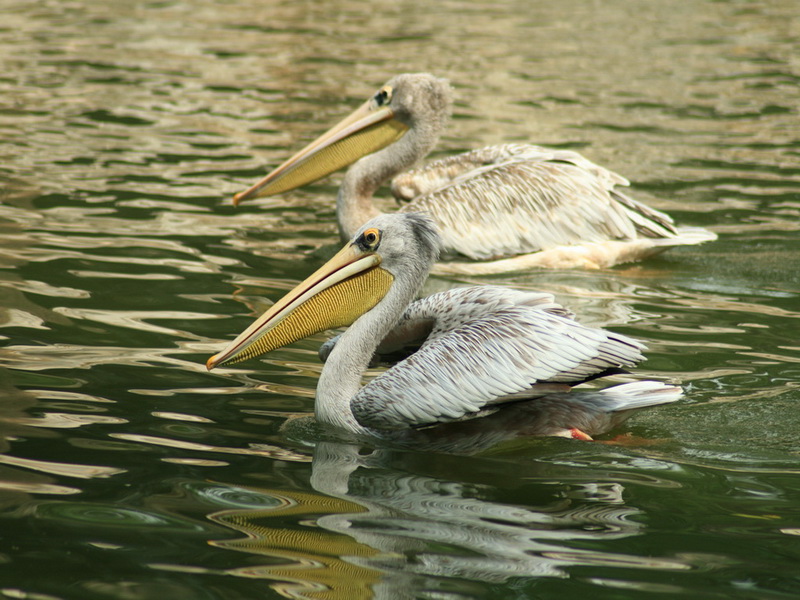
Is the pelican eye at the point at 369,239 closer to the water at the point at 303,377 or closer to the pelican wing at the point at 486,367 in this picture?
the pelican wing at the point at 486,367

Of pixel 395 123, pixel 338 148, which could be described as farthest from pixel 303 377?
pixel 395 123

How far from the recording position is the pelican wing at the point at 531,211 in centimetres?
755

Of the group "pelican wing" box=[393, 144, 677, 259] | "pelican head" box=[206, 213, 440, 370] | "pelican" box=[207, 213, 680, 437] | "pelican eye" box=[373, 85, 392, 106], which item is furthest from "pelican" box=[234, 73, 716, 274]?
"pelican head" box=[206, 213, 440, 370]

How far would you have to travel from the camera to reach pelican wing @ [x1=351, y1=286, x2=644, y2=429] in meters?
4.32

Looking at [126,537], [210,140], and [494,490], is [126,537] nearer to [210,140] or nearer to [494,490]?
[494,490]

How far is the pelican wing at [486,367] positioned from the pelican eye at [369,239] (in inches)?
19.4

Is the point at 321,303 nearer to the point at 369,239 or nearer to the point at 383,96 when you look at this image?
the point at 369,239

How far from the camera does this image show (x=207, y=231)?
25.5ft

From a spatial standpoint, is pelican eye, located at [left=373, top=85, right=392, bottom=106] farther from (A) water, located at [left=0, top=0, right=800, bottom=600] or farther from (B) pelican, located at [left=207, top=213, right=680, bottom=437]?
(B) pelican, located at [left=207, top=213, right=680, bottom=437]

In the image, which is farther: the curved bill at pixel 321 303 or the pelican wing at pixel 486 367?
the curved bill at pixel 321 303

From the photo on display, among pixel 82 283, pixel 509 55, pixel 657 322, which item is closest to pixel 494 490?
pixel 657 322

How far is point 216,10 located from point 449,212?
14.1 meters

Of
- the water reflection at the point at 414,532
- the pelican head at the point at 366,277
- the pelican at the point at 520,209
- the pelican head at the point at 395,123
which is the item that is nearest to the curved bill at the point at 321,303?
the pelican head at the point at 366,277

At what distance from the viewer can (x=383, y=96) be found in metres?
8.21
